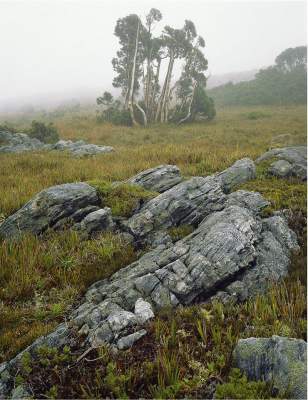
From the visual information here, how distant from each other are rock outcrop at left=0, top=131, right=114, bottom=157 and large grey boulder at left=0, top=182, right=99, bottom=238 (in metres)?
7.28

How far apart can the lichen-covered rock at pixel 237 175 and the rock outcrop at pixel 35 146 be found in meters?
7.63

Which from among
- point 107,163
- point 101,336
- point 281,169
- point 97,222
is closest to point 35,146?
point 107,163

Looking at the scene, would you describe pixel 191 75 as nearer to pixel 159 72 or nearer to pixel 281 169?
pixel 159 72

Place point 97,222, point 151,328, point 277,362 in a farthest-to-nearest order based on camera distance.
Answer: point 97,222, point 151,328, point 277,362

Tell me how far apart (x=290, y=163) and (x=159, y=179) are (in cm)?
399

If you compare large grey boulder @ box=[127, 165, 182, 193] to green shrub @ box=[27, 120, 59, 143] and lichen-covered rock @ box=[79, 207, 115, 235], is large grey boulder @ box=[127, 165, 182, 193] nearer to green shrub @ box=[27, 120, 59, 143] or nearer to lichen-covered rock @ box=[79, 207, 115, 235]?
lichen-covered rock @ box=[79, 207, 115, 235]

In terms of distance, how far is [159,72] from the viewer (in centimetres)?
2917

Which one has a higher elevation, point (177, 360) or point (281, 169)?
point (281, 169)

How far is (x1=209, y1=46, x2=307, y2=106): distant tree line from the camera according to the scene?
4038cm

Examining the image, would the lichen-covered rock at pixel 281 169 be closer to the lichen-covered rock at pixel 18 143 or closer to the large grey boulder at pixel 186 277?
the large grey boulder at pixel 186 277

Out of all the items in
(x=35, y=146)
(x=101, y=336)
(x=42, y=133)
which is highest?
(x=42, y=133)

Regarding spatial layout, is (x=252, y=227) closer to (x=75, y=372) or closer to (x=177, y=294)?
(x=177, y=294)

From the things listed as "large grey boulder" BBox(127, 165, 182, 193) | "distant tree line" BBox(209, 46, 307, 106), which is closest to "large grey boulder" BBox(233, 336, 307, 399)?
"large grey boulder" BBox(127, 165, 182, 193)

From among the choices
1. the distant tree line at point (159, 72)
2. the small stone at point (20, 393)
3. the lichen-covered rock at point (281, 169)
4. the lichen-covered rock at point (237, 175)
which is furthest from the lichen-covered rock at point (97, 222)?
the distant tree line at point (159, 72)
